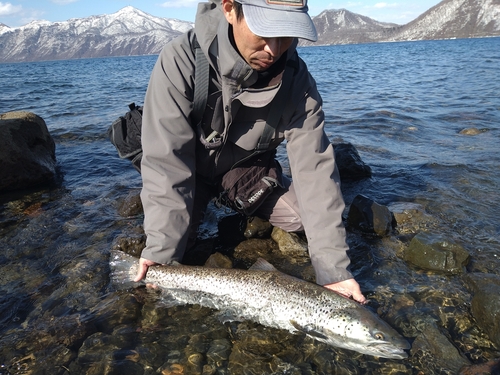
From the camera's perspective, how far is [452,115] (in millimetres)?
12602

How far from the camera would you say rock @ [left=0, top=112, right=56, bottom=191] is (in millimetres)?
7016

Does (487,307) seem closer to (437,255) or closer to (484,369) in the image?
(484,369)

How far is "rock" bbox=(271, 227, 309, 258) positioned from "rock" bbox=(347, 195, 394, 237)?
2.94 ft

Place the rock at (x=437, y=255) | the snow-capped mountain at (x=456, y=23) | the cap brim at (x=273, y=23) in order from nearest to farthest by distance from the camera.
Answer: the cap brim at (x=273, y=23) < the rock at (x=437, y=255) < the snow-capped mountain at (x=456, y=23)

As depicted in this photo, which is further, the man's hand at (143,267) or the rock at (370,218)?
the rock at (370,218)

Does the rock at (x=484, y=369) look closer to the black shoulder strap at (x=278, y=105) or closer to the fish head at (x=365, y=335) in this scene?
the fish head at (x=365, y=335)

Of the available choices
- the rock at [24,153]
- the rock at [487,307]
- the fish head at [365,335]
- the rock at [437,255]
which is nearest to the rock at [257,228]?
the rock at [437,255]

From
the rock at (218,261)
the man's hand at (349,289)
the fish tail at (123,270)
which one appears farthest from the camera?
the rock at (218,261)

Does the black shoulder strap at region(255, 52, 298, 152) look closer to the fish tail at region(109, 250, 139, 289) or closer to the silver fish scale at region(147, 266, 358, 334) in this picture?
the silver fish scale at region(147, 266, 358, 334)

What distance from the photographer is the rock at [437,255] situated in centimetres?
431

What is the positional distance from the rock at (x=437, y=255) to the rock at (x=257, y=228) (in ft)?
5.72

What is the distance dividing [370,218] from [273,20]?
317 cm

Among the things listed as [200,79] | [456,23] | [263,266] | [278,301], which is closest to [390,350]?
[278,301]

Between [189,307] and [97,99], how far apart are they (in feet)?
61.5
